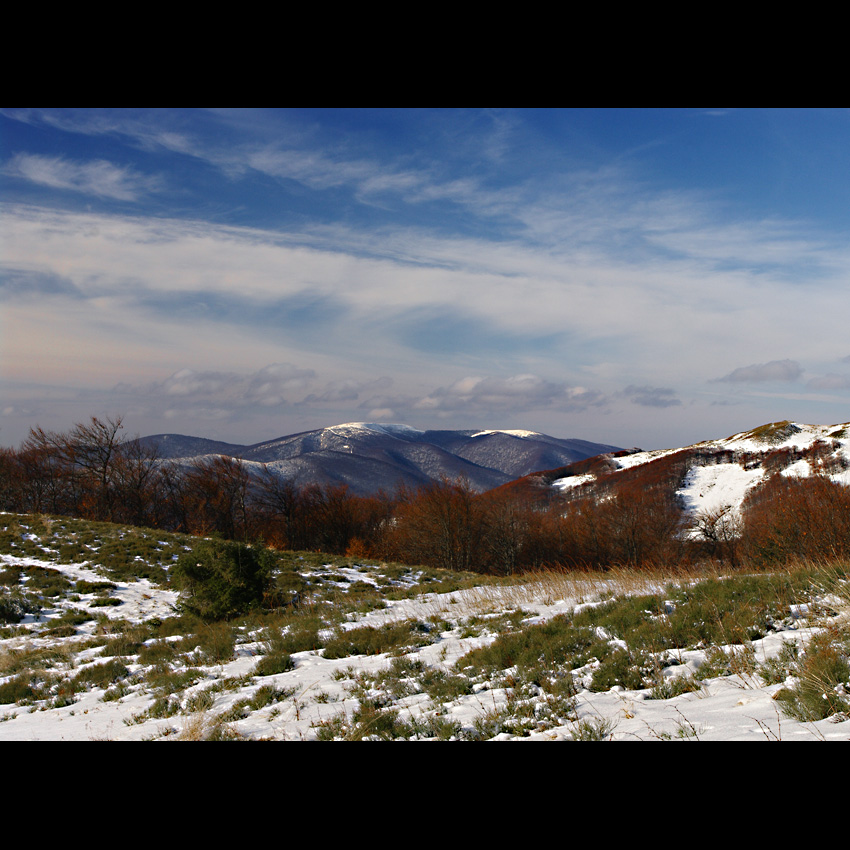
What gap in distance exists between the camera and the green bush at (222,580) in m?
13.6

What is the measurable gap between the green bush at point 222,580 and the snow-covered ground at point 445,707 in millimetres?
3634

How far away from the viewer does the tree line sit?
4419 cm

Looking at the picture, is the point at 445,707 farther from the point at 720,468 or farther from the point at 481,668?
the point at 720,468

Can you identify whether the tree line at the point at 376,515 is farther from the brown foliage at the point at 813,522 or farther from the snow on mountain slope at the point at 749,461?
the snow on mountain slope at the point at 749,461

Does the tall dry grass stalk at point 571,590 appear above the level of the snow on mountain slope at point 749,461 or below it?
below

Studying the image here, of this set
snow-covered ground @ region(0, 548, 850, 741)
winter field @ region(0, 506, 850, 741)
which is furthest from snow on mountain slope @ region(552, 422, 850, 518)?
snow-covered ground @ region(0, 548, 850, 741)

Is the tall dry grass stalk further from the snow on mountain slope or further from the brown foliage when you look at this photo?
the snow on mountain slope

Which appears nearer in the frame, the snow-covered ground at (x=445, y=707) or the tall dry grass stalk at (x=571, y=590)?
the snow-covered ground at (x=445, y=707)

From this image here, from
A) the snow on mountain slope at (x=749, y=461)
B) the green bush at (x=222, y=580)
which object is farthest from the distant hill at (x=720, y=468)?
the green bush at (x=222, y=580)

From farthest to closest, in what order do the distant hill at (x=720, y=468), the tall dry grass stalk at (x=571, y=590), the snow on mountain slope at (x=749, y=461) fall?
the distant hill at (x=720, y=468)
the snow on mountain slope at (x=749, y=461)
the tall dry grass stalk at (x=571, y=590)

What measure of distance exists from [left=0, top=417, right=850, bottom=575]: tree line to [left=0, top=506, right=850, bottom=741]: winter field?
33694mm
